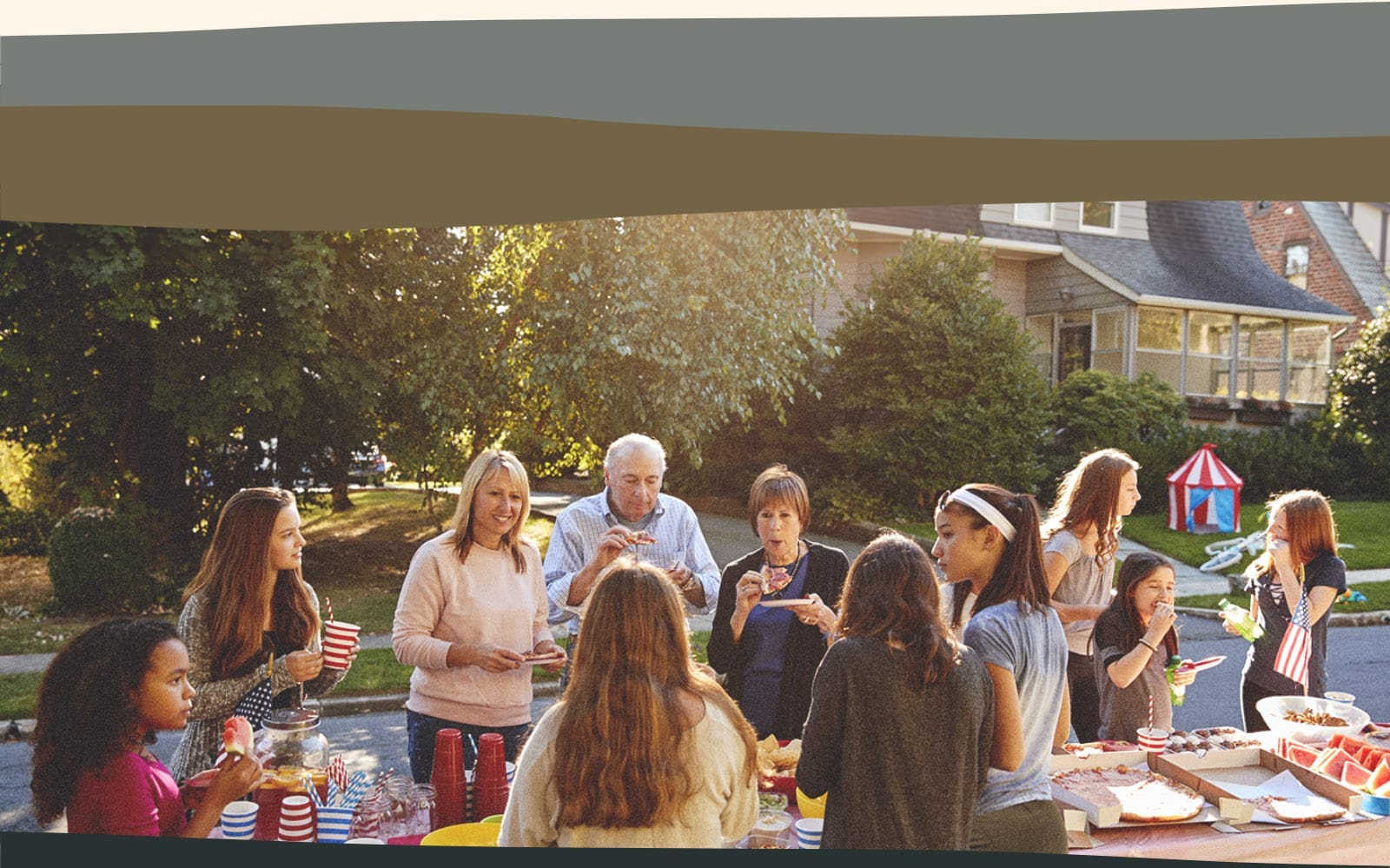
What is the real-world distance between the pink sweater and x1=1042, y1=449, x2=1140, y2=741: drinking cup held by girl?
90.9 inches

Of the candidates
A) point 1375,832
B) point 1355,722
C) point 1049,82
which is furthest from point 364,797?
point 1355,722

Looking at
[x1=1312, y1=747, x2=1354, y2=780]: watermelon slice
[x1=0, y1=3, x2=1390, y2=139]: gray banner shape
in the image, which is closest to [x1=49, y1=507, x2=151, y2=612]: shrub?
[x1=1312, y1=747, x2=1354, y2=780]: watermelon slice

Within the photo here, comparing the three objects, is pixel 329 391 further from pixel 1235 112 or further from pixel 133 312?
pixel 1235 112

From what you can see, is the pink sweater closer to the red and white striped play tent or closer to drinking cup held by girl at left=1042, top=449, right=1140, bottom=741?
drinking cup held by girl at left=1042, top=449, right=1140, bottom=741

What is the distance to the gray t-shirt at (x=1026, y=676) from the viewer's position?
2.59 meters

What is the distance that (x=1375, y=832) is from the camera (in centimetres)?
305

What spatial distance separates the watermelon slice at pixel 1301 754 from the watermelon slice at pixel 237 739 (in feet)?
10.9

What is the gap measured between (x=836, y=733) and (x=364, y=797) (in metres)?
1.34

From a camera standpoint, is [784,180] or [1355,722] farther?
[1355,722]

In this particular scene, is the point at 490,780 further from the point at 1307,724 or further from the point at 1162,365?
the point at 1162,365

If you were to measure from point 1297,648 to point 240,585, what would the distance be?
4400 millimetres

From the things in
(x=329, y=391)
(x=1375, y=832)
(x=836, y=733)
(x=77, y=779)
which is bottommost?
(x=1375, y=832)

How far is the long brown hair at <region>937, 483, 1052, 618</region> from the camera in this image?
2.66 metres

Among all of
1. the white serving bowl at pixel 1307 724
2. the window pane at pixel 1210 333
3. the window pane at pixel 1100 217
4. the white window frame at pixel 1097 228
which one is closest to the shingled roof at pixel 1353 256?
the window pane at pixel 1210 333
